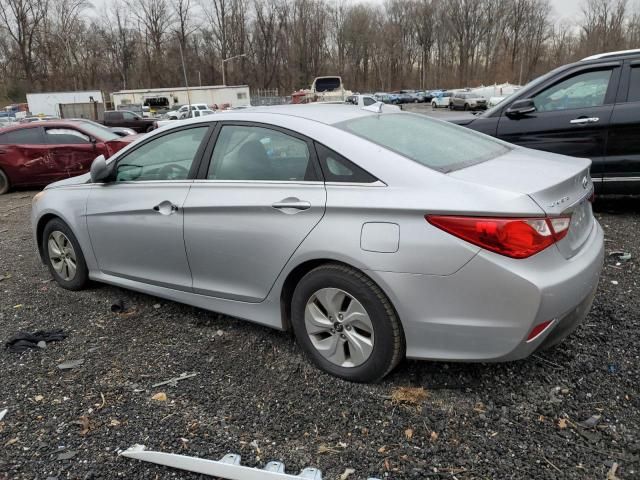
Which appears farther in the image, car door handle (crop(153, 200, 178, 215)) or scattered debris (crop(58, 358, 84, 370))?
car door handle (crop(153, 200, 178, 215))

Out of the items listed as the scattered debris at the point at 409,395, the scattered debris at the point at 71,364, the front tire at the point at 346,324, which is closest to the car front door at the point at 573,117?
the scattered debris at the point at 409,395

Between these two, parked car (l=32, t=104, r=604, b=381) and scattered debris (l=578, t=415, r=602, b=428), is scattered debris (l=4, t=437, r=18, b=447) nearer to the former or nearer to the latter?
parked car (l=32, t=104, r=604, b=381)

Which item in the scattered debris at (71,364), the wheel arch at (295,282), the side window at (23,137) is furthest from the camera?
the side window at (23,137)

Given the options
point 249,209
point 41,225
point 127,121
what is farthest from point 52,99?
point 249,209

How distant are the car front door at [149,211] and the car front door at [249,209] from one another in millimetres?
142

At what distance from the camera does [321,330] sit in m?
2.81

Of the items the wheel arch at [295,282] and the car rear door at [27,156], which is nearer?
the wheel arch at [295,282]

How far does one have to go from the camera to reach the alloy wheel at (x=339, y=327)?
2.63m

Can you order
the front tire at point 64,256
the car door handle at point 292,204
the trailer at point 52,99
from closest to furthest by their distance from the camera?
1. the car door handle at point 292,204
2. the front tire at point 64,256
3. the trailer at point 52,99

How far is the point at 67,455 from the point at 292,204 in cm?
163

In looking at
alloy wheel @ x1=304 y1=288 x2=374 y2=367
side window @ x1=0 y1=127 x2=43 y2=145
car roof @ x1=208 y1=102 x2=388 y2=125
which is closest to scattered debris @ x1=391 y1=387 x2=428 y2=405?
alloy wheel @ x1=304 y1=288 x2=374 y2=367

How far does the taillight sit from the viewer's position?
2.24 metres

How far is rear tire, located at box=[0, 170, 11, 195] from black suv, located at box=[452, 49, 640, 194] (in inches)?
382

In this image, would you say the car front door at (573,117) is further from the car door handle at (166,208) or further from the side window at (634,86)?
the car door handle at (166,208)
